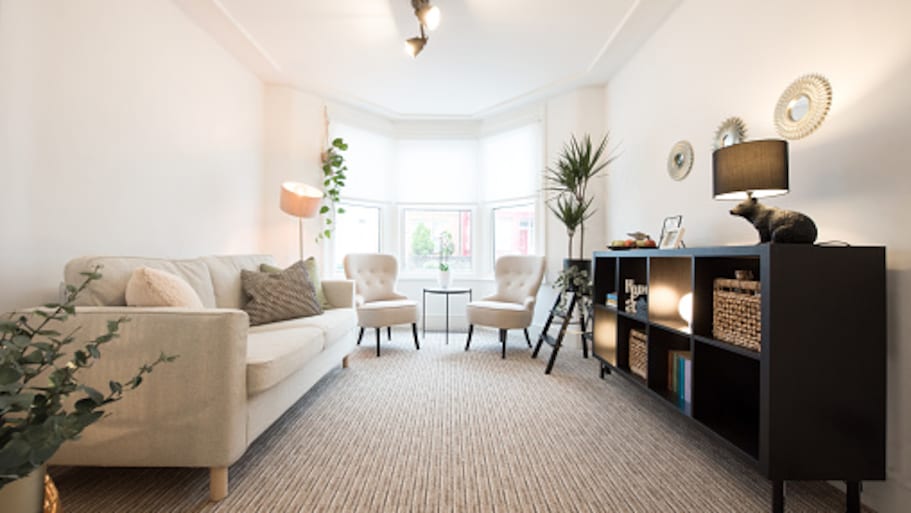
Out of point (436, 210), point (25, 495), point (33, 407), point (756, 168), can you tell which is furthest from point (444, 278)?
point (33, 407)

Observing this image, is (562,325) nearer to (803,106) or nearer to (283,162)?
(803,106)

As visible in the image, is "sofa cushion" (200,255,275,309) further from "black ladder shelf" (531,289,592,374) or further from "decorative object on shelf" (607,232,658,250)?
"decorative object on shelf" (607,232,658,250)

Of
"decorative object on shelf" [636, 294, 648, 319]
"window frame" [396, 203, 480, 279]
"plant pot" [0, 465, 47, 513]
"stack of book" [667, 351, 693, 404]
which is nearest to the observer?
"plant pot" [0, 465, 47, 513]

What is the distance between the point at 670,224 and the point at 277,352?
2614 mm

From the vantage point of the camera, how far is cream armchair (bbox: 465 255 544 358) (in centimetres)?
354

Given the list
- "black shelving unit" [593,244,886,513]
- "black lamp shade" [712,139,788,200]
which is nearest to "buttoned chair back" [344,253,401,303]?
"black lamp shade" [712,139,788,200]

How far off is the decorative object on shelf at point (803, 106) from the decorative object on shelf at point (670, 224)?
0.86m

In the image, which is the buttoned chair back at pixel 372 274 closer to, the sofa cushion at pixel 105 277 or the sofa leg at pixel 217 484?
the sofa cushion at pixel 105 277

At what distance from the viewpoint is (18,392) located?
654mm

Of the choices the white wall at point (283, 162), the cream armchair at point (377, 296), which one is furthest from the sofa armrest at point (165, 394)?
the white wall at point (283, 162)

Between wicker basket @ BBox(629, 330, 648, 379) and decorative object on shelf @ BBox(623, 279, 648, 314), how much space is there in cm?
15

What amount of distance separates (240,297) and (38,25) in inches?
65.2

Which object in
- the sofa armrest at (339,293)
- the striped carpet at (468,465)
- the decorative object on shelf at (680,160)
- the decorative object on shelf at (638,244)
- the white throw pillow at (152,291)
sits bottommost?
the striped carpet at (468,465)

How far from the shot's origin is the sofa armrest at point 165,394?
1397 mm
